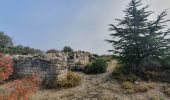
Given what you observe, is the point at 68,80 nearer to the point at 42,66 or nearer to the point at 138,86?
the point at 42,66

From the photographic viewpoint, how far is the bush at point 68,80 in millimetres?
30984

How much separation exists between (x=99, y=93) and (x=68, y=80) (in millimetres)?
3088

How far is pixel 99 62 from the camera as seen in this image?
3388 cm

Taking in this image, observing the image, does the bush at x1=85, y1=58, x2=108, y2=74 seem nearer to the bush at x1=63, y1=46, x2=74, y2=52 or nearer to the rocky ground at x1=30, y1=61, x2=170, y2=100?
the rocky ground at x1=30, y1=61, x2=170, y2=100

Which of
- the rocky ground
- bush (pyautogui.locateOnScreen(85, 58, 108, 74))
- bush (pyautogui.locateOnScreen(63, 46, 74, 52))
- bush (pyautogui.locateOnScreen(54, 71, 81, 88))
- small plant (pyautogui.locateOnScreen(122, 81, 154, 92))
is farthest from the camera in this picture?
bush (pyautogui.locateOnScreen(63, 46, 74, 52))

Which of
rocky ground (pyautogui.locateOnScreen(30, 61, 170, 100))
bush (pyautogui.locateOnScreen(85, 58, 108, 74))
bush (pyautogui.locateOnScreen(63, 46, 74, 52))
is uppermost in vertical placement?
bush (pyautogui.locateOnScreen(63, 46, 74, 52))

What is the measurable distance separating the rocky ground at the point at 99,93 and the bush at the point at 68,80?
1.49 feet

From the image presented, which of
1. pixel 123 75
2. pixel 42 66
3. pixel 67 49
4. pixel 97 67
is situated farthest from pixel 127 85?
pixel 67 49

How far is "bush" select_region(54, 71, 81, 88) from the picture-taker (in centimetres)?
3098

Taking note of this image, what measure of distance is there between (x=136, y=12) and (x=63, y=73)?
7775 millimetres

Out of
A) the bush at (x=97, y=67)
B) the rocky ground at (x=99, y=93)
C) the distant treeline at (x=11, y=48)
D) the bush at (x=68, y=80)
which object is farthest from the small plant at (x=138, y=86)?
the distant treeline at (x=11, y=48)

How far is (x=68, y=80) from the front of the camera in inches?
1238

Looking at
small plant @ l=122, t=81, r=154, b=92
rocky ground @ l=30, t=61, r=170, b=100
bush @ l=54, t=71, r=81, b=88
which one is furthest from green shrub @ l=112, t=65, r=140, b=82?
bush @ l=54, t=71, r=81, b=88

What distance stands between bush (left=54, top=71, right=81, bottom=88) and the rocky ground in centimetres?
45
